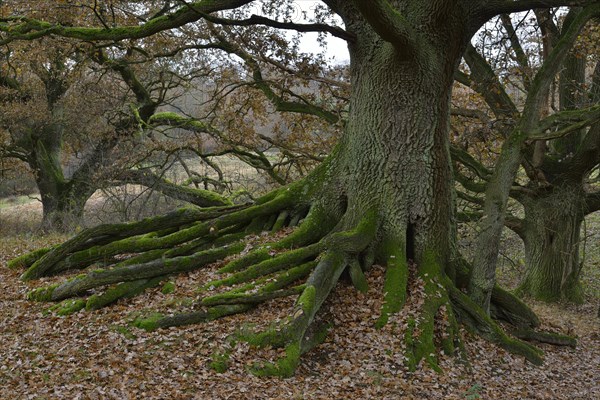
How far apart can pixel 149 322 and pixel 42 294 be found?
2.30m

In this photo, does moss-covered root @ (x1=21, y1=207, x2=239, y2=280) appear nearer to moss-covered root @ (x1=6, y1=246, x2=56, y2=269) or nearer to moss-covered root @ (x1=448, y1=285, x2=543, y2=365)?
moss-covered root @ (x1=6, y1=246, x2=56, y2=269)

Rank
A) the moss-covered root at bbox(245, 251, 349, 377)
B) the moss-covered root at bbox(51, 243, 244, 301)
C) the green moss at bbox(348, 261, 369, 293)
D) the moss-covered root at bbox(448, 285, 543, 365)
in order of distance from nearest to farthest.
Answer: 1. the moss-covered root at bbox(245, 251, 349, 377)
2. the moss-covered root at bbox(51, 243, 244, 301)
3. the green moss at bbox(348, 261, 369, 293)
4. the moss-covered root at bbox(448, 285, 543, 365)

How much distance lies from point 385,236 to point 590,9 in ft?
16.0

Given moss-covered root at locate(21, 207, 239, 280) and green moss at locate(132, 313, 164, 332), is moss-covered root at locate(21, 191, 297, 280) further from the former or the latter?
green moss at locate(132, 313, 164, 332)

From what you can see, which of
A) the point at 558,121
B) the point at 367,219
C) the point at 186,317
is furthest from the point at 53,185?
the point at 558,121

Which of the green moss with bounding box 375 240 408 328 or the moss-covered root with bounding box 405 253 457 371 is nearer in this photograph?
the moss-covered root with bounding box 405 253 457 371

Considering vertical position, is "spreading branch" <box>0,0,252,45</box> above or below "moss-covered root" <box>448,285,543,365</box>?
above

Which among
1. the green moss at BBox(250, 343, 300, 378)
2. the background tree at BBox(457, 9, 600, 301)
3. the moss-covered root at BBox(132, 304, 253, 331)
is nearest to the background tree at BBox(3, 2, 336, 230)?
the background tree at BBox(457, 9, 600, 301)

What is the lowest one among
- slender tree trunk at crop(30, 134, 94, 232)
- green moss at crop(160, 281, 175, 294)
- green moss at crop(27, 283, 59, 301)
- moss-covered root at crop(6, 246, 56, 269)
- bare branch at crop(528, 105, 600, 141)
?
green moss at crop(27, 283, 59, 301)

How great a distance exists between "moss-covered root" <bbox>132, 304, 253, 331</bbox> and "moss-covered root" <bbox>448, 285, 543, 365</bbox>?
372 cm

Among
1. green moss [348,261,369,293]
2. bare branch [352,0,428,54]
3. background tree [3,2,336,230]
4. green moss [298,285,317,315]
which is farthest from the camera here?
background tree [3,2,336,230]

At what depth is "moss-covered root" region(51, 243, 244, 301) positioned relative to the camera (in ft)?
30.3

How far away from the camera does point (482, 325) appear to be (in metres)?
10.0

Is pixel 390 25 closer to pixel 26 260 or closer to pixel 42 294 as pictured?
pixel 42 294
